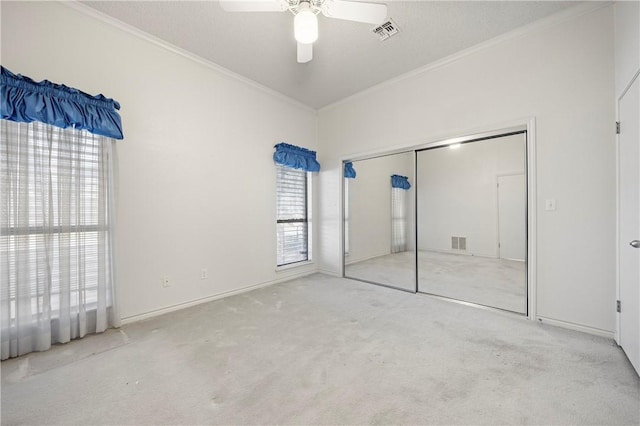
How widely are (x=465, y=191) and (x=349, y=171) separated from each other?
171cm

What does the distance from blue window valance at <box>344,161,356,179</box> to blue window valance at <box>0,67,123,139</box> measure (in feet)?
9.62

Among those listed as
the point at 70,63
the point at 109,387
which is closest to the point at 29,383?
the point at 109,387

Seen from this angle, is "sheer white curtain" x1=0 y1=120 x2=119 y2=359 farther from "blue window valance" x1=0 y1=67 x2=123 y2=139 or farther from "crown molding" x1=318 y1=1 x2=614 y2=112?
"crown molding" x1=318 y1=1 x2=614 y2=112

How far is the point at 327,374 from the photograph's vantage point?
170 centimetres

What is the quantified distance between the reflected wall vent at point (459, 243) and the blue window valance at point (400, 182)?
3.07 feet

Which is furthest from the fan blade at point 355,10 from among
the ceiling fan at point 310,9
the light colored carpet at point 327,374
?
the light colored carpet at point 327,374

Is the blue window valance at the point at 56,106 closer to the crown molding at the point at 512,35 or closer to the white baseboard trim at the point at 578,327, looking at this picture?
the crown molding at the point at 512,35

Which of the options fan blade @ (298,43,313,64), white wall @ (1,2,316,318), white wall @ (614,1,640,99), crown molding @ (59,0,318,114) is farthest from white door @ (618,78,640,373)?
crown molding @ (59,0,318,114)

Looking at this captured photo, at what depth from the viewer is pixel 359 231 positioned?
4.30 m

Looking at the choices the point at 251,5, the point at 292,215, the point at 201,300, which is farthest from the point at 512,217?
the point at 201,300

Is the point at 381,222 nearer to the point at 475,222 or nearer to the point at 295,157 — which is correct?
the point at 475,222

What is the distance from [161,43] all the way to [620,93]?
4188 millimetres

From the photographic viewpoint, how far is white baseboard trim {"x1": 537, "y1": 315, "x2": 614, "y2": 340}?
7.04 feet

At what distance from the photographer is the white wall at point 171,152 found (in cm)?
218
